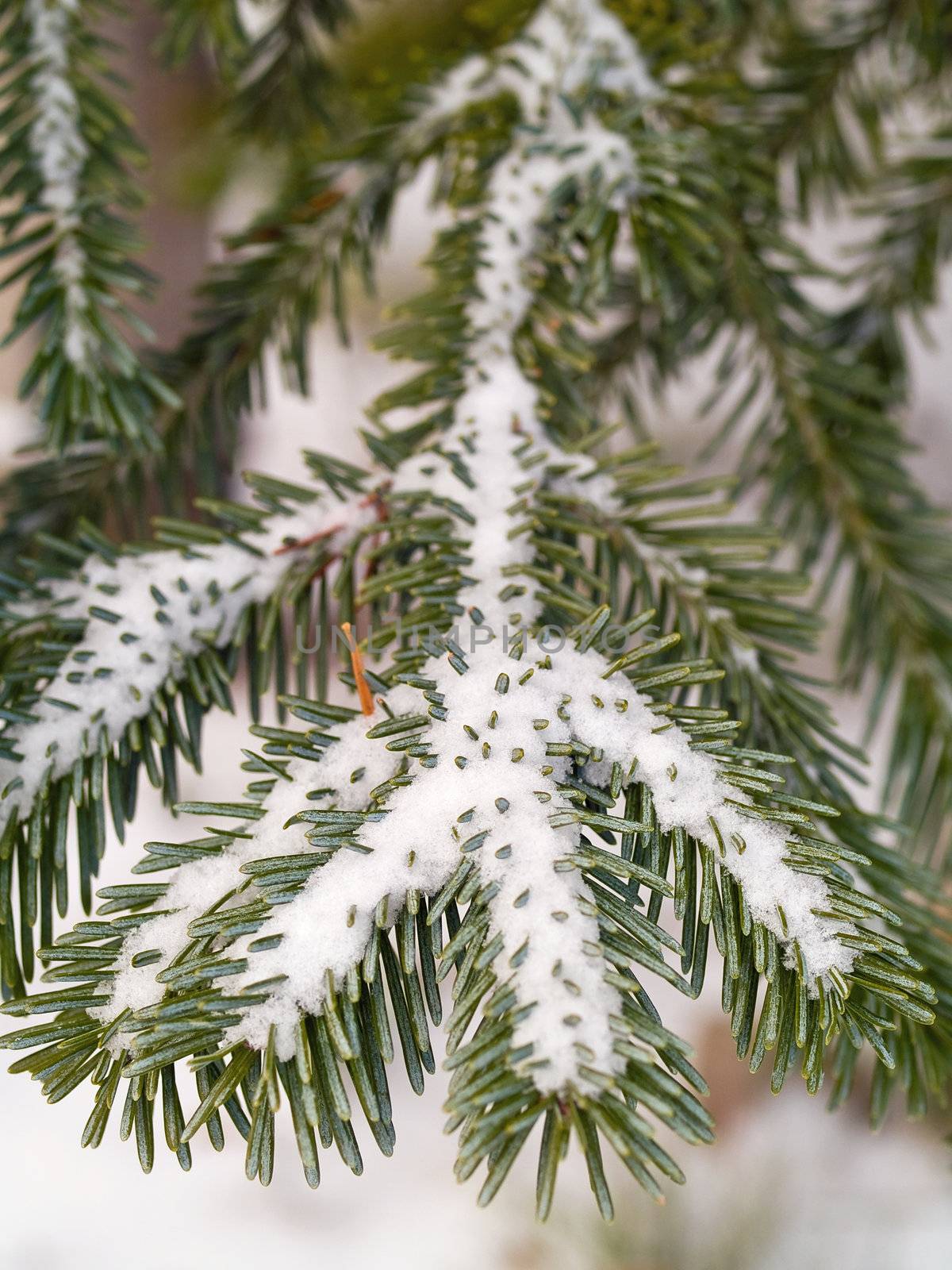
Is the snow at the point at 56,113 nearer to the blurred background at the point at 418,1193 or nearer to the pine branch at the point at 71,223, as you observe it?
the pine branch at the point at 71,223

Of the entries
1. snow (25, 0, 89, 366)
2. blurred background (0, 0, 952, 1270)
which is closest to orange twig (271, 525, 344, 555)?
snow (25, 0, 89, 366)

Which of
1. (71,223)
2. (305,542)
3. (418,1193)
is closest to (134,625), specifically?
(305,542)

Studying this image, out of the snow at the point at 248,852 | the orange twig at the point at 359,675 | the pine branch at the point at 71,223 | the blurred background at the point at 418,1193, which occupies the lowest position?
the blurred background at the point at 418,1193

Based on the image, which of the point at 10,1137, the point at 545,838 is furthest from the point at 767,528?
the point at 10,1137

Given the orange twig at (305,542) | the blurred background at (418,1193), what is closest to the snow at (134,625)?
the orange twig at (305,542)

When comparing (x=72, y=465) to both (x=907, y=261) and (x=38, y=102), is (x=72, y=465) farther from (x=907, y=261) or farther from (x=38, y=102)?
(x=907, y=261)

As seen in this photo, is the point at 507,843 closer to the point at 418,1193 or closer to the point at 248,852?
the point at 248,852
